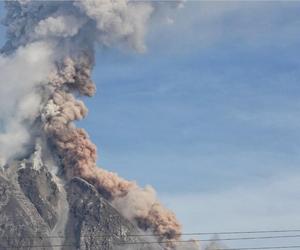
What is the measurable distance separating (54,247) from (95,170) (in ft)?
104

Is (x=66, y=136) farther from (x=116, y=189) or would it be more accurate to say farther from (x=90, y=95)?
(x=116, y=189)

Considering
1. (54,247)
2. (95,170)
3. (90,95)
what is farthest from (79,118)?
(54,247)

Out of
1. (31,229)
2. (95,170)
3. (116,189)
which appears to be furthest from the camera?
(31,229)

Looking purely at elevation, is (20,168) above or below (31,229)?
above

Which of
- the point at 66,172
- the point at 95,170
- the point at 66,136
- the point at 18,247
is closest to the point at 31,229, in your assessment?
the point at 18,247

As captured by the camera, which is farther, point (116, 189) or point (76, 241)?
point (76, 241)

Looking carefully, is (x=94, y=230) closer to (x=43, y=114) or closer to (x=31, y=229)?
(x=31, y=229)

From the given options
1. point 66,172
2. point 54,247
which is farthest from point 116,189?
point 54,247

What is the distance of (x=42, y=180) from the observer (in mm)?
194500

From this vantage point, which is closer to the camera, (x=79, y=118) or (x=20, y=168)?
(x=79, y=118)

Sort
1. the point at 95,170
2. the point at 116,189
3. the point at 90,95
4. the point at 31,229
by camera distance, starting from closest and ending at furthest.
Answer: the point at 90,95 < the point at 95,170 < the point at 116,189 < the point at 31,229

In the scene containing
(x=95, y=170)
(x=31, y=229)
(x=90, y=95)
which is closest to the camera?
(x=90, y=95)

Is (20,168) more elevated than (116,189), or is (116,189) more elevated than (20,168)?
(20,168)

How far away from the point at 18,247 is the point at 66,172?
24.2 meters
